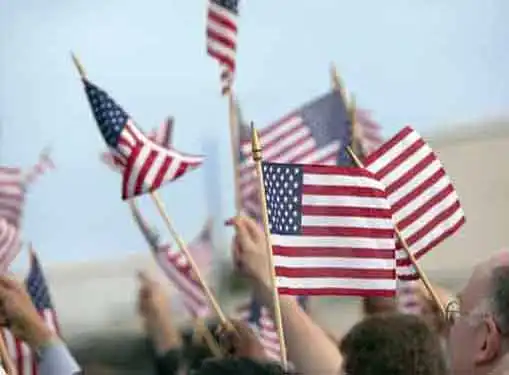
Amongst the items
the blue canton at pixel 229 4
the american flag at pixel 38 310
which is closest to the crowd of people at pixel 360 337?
the american flag at pixel 38 310

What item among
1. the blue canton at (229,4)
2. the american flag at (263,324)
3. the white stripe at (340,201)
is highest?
the blue canton at (229,4)

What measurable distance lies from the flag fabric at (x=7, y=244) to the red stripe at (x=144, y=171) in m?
0.84

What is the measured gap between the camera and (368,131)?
7566 millimetres

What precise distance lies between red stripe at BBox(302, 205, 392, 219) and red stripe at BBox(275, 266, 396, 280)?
0.56ft

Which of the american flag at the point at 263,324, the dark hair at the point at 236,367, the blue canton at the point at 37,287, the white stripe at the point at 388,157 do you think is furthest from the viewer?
the american flag at the point at 263,324

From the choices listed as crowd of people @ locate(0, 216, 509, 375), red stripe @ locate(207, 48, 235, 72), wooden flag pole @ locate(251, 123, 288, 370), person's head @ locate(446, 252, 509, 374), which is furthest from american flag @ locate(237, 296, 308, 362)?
person's head @ locate(446, 252, 509, 374)

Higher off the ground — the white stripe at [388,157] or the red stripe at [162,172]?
the white stripe at [388,157]

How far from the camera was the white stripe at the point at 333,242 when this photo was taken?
3834 millimetres

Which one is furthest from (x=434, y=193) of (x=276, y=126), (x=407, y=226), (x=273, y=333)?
(x=276, y=126)

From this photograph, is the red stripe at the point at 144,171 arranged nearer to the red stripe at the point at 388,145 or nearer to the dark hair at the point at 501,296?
the red stripe at the point at 388,145

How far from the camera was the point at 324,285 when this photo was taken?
12.6 ft

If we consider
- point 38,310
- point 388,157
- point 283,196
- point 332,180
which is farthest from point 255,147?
point 38,310

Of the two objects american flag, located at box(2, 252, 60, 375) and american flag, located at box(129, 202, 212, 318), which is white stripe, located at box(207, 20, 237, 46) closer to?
american flag, located at box(129, 202, 212, 318)

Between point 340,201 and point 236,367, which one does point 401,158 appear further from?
point 236,367
